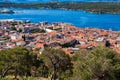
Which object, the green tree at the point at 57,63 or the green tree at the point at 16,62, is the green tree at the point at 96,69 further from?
the green tree at the point at 16,62

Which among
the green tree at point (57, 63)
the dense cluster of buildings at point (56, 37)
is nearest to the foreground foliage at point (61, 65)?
the green tree at point (57, 63)

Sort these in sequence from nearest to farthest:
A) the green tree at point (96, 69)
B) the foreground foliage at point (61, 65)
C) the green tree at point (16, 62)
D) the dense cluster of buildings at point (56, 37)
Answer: the green tree at point (96, 69) < the foreground foliage at point (61, 65) < the green tree at point (16, 62) < the dense cluster of buildings at point (56, 37)

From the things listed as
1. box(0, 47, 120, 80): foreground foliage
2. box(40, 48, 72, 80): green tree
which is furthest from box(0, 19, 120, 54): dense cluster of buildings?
box(40, 48, 72, 80): green tree

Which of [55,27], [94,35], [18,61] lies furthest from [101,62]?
[55,27]

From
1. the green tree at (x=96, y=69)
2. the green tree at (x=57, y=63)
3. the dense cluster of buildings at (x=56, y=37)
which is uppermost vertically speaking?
the green tree at (x=96, y=69)

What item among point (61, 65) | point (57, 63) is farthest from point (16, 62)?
point (61, 65)

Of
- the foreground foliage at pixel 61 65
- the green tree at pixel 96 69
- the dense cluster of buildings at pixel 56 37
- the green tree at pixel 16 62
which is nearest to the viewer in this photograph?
the green tree at pixel 96 69

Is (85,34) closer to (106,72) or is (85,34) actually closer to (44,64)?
(44,64)
